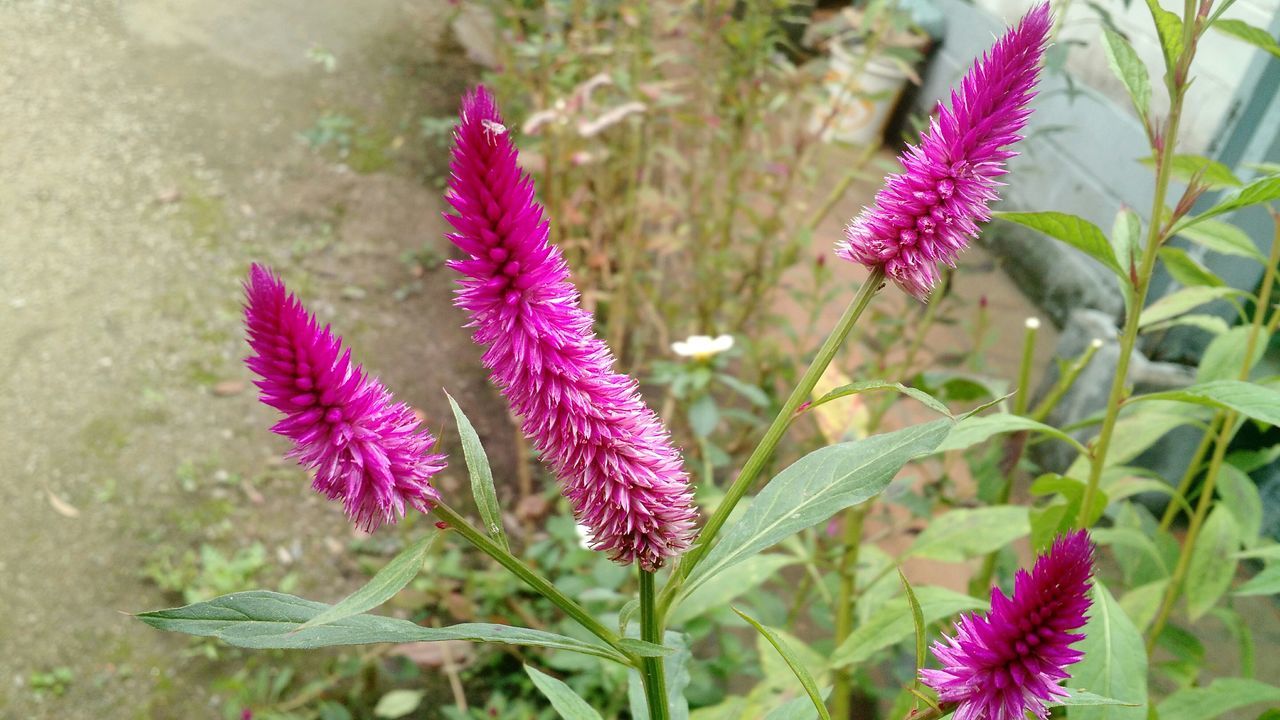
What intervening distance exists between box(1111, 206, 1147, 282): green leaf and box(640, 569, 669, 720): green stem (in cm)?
52

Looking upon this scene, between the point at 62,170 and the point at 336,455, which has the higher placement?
the point at 62,170

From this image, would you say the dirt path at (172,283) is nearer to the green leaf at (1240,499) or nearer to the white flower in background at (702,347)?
the white flower in background at (702,347)

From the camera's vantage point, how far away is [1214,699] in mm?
908

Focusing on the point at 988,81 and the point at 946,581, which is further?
the point at 946,581

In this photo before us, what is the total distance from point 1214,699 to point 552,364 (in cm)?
86

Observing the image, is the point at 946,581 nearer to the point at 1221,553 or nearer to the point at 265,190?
the point at 1221,553

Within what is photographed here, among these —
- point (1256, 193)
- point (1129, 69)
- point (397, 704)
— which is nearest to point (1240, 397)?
point (1256, 193)

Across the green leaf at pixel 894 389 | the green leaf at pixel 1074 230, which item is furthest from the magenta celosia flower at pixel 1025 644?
the green leaf at pixel 1074 230

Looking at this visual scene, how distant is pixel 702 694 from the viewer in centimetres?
158

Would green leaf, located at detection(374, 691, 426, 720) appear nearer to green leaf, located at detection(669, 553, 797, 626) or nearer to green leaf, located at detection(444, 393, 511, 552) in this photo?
green leaf, located at detection(669, 553, 797, 626)

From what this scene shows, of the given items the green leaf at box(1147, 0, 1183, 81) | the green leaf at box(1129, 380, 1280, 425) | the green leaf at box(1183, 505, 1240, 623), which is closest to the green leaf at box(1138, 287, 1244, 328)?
the green leaf at box(1183, 505, 1240, 623)

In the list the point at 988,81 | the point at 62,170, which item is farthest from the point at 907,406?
the point at 62,170

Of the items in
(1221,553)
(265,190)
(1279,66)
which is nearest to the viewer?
(1221,553)

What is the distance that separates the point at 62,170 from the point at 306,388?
12.4 feet
